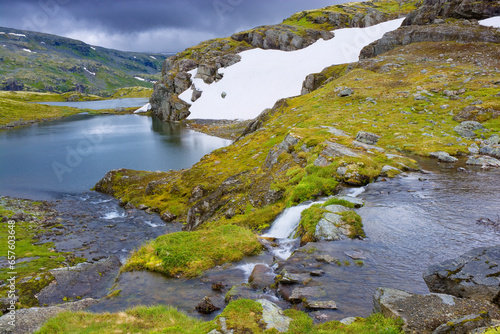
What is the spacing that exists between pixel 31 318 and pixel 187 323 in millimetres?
7482

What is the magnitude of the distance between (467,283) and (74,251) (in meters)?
35.2

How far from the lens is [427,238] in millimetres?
15336

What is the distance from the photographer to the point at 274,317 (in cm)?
1041

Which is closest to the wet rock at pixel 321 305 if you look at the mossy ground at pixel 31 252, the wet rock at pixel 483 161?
the mossy ground at pixel 31 252

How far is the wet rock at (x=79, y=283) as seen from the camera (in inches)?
742

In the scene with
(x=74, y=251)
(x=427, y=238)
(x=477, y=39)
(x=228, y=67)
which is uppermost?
(x=228, y=67)

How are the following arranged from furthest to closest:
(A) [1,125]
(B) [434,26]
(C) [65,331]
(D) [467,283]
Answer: (A) [1,125] < (B) [434,26] < (C) [65,331] < (D) [467,283]

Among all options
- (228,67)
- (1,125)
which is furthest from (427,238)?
(1,125)

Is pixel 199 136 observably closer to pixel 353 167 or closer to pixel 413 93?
pixel 413 93

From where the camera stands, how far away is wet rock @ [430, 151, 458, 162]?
2719cm

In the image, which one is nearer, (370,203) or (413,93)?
(370,203)

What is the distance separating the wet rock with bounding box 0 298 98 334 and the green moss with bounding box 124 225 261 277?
14.0 feet

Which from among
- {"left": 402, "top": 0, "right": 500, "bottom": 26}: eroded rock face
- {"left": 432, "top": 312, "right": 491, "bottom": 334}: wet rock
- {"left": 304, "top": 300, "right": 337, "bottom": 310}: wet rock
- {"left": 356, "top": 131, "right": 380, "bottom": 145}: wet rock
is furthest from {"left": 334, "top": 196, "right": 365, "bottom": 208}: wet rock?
{"left": 402, "top": 0, "right": 500, "bottom": 26}: eroded rock face

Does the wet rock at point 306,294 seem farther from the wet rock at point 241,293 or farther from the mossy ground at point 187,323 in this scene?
the wet rock at point 241,293
